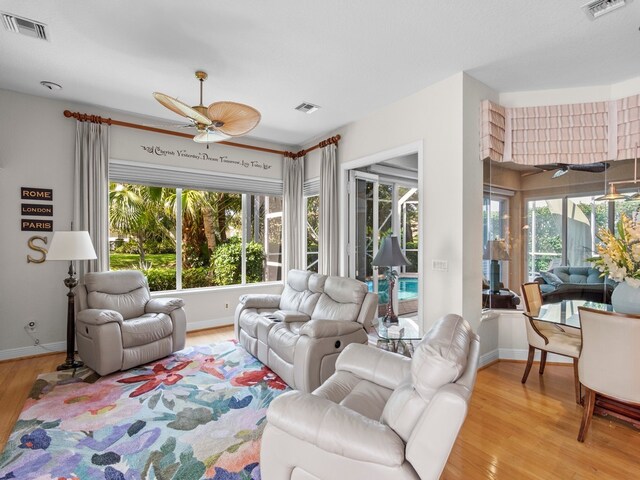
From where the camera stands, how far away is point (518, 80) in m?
3.44

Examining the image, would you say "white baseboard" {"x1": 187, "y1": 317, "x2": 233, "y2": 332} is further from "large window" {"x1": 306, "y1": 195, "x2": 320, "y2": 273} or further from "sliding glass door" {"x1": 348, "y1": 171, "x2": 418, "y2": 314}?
"sliding glass door" {"x1": 348, "y1": 171, "x2": 418, "y2": 314}

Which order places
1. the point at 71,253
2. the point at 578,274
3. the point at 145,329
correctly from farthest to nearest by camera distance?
the point at 578,274 < the point at 145,329 < the point at 71,253

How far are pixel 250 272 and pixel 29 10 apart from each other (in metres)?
4.07

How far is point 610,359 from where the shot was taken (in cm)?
218

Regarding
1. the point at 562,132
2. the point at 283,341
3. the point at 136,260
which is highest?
the point at 562,132

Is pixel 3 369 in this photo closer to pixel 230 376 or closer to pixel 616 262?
pixel 230 376

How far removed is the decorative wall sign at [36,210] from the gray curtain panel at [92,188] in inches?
9.9

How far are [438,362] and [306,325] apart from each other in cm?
165

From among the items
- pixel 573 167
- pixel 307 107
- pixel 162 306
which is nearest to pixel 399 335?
pixel 162 306

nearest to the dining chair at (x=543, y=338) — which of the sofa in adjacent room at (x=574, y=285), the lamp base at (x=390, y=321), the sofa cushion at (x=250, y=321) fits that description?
the sofa in adjacent room at (x=574, y=285)

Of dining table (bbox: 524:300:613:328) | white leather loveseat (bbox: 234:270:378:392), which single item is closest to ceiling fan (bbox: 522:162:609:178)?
dining table (bbox: 524:300:613:328)

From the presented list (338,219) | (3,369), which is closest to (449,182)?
(338,219)

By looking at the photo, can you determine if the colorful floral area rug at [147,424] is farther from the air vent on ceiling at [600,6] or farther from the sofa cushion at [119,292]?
the air vent on ceiling at [600,6]

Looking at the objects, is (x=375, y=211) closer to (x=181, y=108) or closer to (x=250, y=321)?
(x=250, y=321)
